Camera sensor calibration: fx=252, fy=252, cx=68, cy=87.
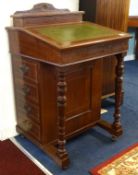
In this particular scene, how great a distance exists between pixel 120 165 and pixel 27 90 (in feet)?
3.02

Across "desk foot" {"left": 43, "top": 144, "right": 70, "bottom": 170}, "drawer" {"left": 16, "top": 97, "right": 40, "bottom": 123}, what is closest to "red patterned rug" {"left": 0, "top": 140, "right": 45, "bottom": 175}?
"desk foot" {"left": 43, "top": 144, "right": 70, "bottom": 170}

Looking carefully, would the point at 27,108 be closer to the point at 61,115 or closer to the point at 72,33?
the point at 61,115

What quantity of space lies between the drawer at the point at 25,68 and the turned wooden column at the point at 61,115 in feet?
0.88

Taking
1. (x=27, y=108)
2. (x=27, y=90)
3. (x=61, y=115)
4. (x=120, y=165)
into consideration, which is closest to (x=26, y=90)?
(x=27, y=90)

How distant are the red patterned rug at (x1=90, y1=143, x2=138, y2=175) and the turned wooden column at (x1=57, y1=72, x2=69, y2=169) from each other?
0.22m

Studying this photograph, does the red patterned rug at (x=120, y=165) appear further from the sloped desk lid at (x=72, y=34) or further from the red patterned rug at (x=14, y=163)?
the sloped desk lid at (x=72, y=34)

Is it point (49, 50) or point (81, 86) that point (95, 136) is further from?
point (49, 50)

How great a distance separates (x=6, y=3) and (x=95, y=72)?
0.93 metres

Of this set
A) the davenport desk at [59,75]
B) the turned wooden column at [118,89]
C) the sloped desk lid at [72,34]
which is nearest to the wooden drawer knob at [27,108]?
the davenport desk at [59,75]

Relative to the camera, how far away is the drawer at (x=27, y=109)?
2.00 metres

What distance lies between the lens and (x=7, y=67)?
83.5 inches

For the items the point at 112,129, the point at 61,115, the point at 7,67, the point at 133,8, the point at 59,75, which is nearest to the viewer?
the point at 59,75

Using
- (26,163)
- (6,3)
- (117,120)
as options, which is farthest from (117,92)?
(6,3)

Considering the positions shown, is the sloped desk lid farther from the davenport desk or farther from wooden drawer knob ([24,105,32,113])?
wooden drawer knob ([24,105,32,113])
